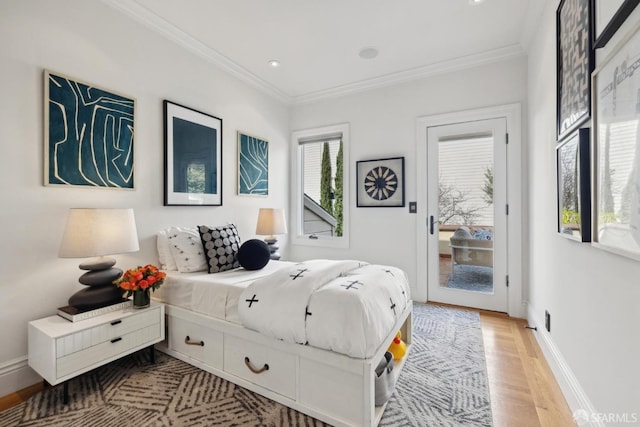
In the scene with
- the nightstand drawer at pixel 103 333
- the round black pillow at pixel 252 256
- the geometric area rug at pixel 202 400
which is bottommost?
the geometric area rug at pixel 202 400

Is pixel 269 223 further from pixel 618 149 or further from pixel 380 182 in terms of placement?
pixel 618 149

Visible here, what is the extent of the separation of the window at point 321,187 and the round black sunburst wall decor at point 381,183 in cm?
32

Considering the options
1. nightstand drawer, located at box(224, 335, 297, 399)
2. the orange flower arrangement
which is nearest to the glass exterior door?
nightstand drawer, located at box(224, 335, 297, 399)

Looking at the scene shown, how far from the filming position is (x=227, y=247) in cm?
261

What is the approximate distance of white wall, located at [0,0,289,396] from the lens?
5.88 ft

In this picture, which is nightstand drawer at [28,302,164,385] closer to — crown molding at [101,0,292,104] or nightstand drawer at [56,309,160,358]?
nightstand drawer at [56,309,160,358]

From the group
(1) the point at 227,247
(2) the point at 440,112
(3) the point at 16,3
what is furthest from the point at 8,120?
(2) the point at 440,112

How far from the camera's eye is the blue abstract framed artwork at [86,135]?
1965 millimetres

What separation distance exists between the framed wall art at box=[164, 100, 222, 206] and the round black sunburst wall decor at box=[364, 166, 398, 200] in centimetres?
183

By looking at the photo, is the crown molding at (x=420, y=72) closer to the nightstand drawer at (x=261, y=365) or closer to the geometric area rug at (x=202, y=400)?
the geometric area rug at (x=202, y=400)

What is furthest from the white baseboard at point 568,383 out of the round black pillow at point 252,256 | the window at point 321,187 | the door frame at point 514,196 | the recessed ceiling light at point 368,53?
the recessed ceiling light at point 368,53

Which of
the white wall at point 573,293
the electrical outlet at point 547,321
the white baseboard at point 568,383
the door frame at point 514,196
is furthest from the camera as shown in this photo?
the door frame at point 514,196

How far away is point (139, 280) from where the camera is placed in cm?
202

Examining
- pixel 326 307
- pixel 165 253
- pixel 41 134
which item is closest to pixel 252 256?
pixel 165 253
